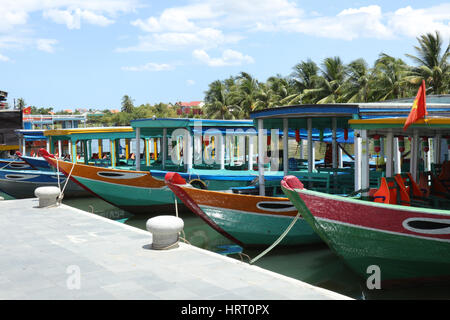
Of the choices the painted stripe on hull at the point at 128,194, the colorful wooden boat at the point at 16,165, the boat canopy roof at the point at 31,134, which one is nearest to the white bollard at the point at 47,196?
the painted stripe on hull at the point at 128,194

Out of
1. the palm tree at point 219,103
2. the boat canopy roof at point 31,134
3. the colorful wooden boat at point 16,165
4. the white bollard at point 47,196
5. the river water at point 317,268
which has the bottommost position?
the river water at point 317,268

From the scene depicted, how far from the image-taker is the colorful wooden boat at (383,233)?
25.1ft

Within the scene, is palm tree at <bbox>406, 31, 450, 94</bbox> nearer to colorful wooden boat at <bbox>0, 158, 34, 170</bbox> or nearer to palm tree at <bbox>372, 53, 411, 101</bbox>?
palm tree at <bbox>372, 53, 411, 101</bbox>

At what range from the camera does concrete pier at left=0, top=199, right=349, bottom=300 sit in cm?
654

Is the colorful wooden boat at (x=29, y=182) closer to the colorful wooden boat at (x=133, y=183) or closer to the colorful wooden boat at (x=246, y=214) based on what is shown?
the colorful wooden boat at (x=133, y=183)

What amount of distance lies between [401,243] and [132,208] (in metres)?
10.5

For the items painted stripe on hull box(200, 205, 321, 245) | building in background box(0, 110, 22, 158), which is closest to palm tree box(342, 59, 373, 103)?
painted stripe on hull box(200, 205, 321, 245)

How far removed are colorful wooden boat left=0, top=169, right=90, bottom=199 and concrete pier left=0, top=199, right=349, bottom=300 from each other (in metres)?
9.92

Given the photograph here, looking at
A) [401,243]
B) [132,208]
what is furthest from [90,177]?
[401,243]

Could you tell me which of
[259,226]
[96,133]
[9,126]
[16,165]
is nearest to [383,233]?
[259,226]

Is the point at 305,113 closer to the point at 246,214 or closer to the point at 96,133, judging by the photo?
the point at 246,214

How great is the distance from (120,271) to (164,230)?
1.42 metres

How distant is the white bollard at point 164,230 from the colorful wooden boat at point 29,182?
12678mm
